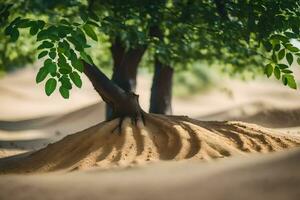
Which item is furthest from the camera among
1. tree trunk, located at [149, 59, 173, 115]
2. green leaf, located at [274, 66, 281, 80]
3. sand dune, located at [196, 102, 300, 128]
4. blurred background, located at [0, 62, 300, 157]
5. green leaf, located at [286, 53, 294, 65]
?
blurred background, located at [0, 62, 300, 157]

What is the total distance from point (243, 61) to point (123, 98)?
4841 millimetres

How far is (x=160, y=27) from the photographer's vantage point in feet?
23.8

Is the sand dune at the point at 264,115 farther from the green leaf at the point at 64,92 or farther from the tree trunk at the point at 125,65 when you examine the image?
the green leaf at the point at 64,92

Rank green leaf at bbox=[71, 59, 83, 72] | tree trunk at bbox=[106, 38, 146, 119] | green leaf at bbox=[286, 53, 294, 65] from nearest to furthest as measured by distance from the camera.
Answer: green leaf at bbox=[71, 59, 83, 72]
green leaf at bbox=[286, 53, 294, 65]
tree trunk at bbox=[106, 38, 146, 119]

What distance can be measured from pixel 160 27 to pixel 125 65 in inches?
63.9

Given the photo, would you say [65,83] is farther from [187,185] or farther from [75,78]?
[187,185]

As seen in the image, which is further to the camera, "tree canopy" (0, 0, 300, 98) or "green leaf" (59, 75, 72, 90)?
"tree canopy" (0, 0, 300, 98)

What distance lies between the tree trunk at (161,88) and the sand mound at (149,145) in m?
4.09

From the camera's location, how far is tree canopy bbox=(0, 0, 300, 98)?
13.0 ft

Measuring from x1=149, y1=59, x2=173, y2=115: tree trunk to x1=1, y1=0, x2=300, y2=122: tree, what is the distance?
75cm

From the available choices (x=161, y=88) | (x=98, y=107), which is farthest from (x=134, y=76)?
(x=98, y=107)

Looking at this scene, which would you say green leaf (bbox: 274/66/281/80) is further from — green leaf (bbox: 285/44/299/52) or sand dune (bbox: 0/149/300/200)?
sand dune (bbox: 0/149/300/200)

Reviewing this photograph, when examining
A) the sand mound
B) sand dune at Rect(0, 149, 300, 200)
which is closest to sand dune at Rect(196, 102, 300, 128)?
the sand mound

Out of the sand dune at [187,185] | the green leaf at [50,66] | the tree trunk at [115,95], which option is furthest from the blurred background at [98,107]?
the sand dune at [187,185]
